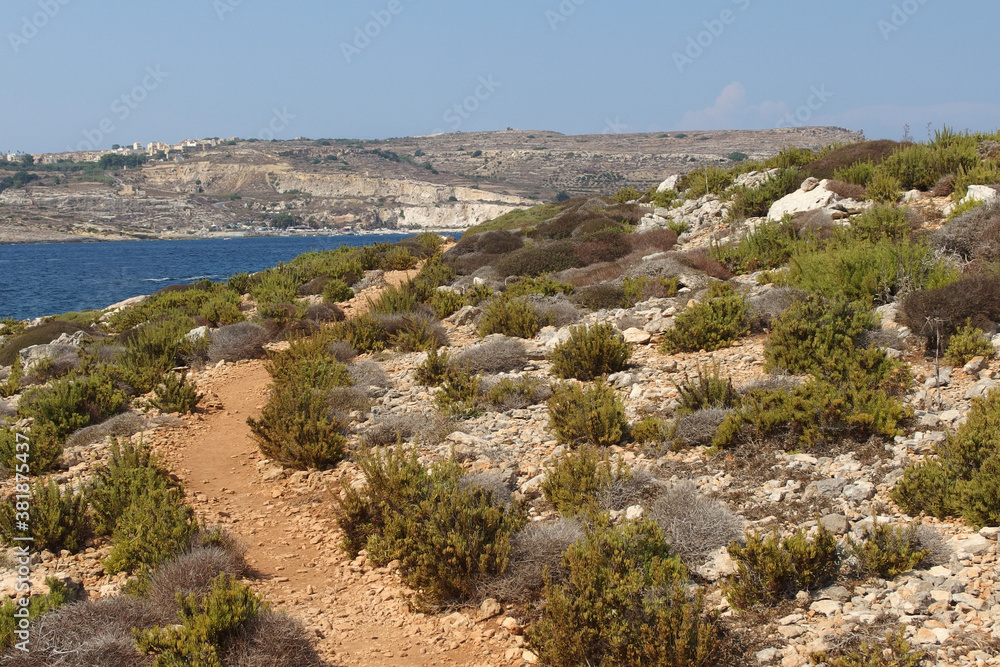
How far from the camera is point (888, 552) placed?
425 cm

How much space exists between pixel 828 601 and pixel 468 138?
20112cm

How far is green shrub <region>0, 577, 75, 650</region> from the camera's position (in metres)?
3.95

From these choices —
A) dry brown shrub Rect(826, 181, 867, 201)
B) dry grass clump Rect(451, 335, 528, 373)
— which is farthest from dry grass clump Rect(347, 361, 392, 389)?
dry brown shrub Rect(826, 181, 867, 201)

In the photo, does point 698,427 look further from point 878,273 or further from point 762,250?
point 762,250

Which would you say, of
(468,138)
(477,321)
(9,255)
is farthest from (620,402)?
(468,138)

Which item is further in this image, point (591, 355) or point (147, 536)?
point (591, 355)

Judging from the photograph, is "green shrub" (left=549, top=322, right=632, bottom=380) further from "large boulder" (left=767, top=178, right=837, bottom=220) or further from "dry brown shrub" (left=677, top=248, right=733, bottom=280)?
"large boulder" (left=767, top=178, right=837, bottom=220)

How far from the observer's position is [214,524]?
19.8ft

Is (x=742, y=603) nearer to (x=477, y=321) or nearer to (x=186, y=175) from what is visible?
(x=477, y=321)

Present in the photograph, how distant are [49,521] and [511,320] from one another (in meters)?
7.28

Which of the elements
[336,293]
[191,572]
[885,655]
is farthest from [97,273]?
[885,655]

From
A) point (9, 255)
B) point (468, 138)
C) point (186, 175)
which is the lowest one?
point (9, 255)

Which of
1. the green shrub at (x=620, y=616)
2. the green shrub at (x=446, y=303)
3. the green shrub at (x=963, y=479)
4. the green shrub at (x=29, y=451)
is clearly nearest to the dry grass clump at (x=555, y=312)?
the green shrub at (x=446, y=303)

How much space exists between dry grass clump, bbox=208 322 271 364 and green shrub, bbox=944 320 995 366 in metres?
9.95
